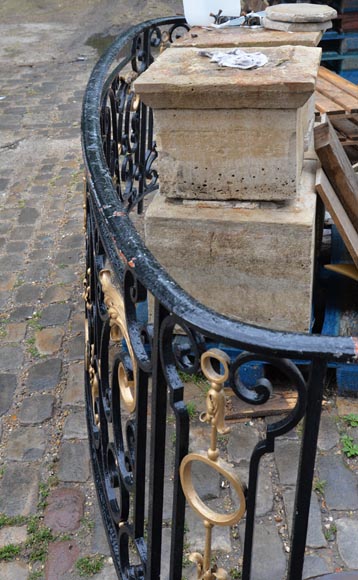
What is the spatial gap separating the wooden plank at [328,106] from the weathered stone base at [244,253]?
1.44 metres

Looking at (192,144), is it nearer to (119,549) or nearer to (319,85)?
(119,549)

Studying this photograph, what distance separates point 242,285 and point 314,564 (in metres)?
1.34

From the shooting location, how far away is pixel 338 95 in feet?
16.7

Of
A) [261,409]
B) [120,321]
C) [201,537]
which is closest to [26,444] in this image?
[201,537]

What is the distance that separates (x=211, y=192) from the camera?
3320mm

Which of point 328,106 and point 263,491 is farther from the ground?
point 328,106

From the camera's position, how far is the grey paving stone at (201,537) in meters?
2.65

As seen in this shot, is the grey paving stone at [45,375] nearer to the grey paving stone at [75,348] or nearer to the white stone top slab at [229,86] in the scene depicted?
the grey paving stone at [75,348]

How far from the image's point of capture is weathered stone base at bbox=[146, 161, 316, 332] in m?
3.23

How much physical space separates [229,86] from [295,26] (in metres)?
1.77

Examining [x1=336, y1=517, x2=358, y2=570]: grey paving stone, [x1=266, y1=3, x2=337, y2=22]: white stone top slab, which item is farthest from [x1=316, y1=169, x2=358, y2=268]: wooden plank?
[x1=266, y1=3, x2=337, y2=22]: white stone top slab

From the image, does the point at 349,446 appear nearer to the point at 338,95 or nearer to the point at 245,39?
the point at 245,39

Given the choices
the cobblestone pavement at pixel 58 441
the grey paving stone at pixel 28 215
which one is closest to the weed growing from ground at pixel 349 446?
the cobblestone pavement at pixel 58 441

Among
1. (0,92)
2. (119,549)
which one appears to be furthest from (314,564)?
(0,92)
